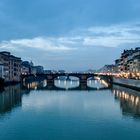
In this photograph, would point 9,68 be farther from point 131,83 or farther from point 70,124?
point 70,124

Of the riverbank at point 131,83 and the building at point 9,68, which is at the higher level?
Result: the building at point 9,68

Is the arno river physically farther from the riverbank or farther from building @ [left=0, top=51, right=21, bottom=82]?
building @ [left=0, top=51, right=21, bottom=82]

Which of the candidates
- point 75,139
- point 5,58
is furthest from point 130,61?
point 75,139

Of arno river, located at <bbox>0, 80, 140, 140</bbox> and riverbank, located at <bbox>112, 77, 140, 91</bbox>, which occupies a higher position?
riverbank, located at <bbox>112, 77, 140, 91</bbox>

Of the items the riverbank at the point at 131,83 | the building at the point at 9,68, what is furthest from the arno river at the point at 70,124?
the building at the point at 9,68

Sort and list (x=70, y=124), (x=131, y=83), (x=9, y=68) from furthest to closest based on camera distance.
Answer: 1. (x=9, y=68)
2. (x=131, y=83)
3. (x=70, y=124)

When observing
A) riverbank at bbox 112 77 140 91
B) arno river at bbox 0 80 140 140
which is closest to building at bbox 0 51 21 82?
riverbank at bbox 112 77 140 91

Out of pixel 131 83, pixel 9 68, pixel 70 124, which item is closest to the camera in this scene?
pixel 70 124

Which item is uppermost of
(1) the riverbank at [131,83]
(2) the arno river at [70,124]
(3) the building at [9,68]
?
(3) the building at [9,68]

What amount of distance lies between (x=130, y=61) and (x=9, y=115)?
7161 cm

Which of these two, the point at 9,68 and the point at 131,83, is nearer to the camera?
the point at 131,83

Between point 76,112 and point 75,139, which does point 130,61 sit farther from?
point 75,139

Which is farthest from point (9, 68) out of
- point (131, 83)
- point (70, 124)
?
point (70, 124)

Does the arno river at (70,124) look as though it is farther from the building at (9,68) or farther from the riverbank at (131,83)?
the building at (9,68)
